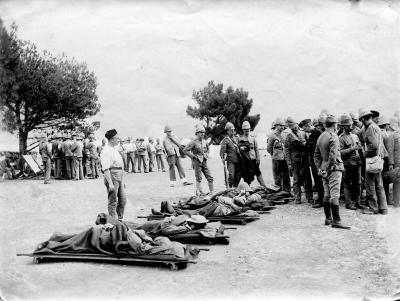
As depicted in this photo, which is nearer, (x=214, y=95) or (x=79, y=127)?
(x=79, y=127)

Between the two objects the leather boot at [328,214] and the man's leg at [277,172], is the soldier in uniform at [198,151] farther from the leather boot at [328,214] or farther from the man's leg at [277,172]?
the leather boot at [328,214]

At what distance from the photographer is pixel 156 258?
532 cm

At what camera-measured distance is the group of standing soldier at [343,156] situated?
7490mm

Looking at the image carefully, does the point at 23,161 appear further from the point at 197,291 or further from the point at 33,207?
the point at 197,291

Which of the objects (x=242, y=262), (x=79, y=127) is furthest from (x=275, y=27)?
(x=79, y=127)

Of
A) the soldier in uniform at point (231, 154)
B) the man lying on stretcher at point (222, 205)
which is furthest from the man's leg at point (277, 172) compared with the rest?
the man lying on stretcher at point (222, 205)

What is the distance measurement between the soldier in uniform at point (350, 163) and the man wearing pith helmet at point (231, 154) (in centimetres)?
306

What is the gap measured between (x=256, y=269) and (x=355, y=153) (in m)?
4.38

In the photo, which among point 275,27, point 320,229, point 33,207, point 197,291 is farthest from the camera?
point 33,207

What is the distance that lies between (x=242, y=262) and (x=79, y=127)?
12046mm

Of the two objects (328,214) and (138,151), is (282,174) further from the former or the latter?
(138,151)

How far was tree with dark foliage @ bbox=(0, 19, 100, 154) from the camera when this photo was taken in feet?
35.7

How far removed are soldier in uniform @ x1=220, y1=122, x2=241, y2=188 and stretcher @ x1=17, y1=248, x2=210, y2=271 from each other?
18.4 feet

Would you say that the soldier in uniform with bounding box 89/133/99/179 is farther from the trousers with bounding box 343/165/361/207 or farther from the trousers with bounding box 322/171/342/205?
the trousers with bounding box 322/171/342/205
